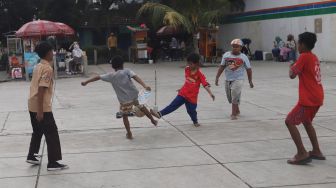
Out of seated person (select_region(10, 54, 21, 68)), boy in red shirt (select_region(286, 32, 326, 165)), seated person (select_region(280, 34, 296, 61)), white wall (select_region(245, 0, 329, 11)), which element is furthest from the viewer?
white wall (select_region(245, 0, 329, 11))

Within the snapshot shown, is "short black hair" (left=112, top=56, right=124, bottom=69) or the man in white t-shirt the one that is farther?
the man in white t-shirt

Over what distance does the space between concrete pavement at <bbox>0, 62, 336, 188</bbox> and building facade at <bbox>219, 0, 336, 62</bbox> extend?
1308cm

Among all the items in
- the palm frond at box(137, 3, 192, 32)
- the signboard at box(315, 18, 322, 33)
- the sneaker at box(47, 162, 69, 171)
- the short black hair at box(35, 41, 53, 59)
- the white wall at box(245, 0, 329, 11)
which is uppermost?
the white wall at box(245, 0, 329, 11)

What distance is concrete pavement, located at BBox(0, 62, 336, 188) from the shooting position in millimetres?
6227

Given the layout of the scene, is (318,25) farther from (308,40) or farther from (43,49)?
(43,49)

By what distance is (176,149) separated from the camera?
7871mm

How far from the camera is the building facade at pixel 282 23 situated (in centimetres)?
2573

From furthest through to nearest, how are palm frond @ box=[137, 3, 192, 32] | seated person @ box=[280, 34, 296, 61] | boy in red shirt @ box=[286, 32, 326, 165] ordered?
seated person @ box=[280, 34, 296, 61]
palm frond @ box=[137, 3, 192, 32]
boy in red shirt @ box=[286, 32, 326, 165]

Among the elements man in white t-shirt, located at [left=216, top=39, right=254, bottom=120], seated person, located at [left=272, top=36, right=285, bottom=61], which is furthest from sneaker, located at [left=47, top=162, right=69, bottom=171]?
seated person, located at [left=272, top=36, right=285, bottom=61]

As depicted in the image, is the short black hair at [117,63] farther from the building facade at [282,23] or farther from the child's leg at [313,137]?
the building facade at [282,23]

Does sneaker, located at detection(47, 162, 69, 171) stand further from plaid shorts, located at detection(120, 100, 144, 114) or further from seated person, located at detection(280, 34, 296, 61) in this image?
seated person, located at detection(280, 34, 296, 61)


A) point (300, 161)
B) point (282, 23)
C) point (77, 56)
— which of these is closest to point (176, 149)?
point (300, 161)

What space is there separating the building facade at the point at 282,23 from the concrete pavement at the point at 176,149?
1308 centimetres

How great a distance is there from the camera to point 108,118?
11.2 m
